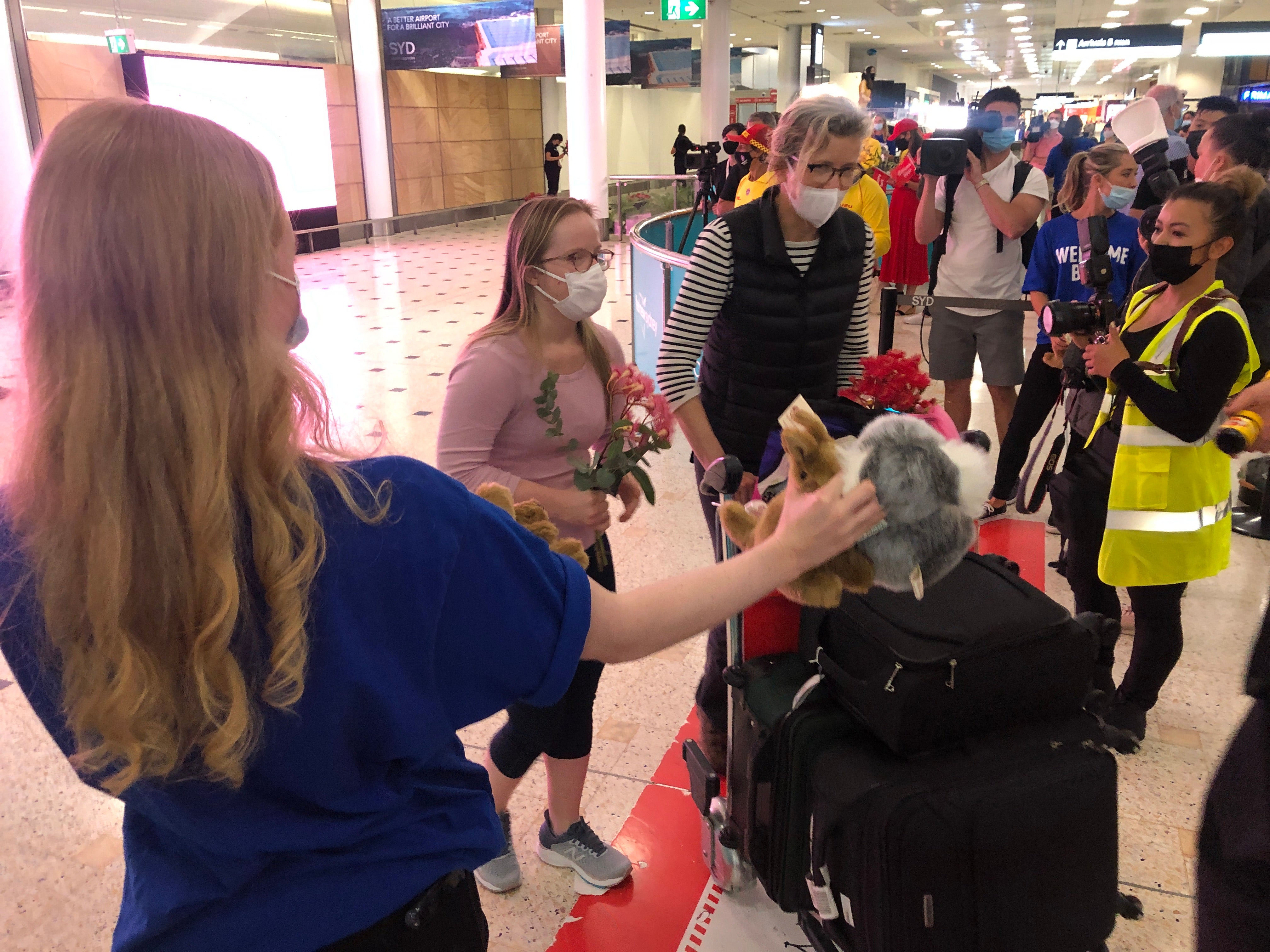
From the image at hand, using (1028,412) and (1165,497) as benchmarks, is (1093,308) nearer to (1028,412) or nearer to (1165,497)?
(1165,497)

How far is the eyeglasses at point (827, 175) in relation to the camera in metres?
1.95

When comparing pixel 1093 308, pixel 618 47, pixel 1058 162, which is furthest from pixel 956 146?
pixel 618 47

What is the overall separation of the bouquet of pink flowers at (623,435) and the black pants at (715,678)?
0.27 metres

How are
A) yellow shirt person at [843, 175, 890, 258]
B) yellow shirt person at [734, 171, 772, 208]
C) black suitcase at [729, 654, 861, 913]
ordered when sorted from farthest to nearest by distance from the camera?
yellow shirt person at [843, 175, 890, 258] < yellow shirt person at [734, 171, 772, 208] < black suitcase at [729, 654, 861, 913]

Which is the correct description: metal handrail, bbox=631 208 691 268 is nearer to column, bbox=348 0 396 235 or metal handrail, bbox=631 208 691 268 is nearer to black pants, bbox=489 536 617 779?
black pants, bbox=489 536 617 779

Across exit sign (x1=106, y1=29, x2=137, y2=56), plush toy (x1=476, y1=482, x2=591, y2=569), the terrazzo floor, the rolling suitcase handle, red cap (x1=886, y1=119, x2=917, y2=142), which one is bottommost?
the terrazzo floor

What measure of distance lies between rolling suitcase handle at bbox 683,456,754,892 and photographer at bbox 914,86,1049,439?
7.72ft

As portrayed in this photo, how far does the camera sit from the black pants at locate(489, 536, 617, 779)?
181 cm

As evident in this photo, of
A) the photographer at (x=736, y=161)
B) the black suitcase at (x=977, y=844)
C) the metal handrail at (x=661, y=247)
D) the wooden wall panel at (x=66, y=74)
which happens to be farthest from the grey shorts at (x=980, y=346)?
the wooden wall panel at (x=66, y=74)

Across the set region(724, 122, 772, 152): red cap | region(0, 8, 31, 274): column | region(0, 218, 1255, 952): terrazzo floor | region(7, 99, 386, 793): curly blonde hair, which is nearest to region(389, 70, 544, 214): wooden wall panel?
region(0, 8, 31, 274): column

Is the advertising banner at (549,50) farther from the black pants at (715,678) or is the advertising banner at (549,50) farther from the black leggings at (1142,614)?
the black pants at (715,678)

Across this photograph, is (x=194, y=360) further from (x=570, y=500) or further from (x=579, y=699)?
(x=579, y=699)

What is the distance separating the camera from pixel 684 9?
13406 mm

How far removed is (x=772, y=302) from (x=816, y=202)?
24 centimetres
